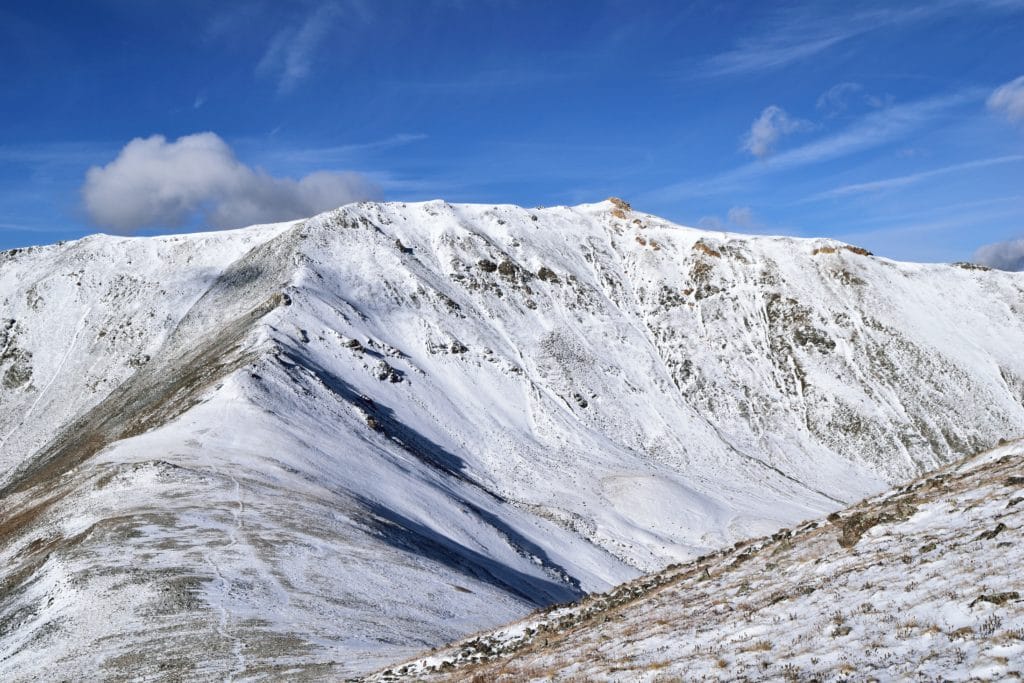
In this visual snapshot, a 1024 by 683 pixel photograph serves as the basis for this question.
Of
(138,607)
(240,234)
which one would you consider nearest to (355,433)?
(138,607)

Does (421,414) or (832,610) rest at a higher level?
(421,414)

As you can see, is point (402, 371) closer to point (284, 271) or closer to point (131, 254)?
point (284, 271)

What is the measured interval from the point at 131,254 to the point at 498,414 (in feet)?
223

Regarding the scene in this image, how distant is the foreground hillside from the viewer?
29.9ft

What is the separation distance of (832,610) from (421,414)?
68.8 meters

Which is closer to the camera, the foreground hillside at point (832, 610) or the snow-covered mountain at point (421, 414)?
the foreground hillside at point (832, 610)

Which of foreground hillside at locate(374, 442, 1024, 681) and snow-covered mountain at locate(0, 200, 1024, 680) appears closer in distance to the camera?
foreground hillside at locate(374, 442, 1024, 681)

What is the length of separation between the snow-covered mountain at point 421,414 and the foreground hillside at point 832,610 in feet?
23.2

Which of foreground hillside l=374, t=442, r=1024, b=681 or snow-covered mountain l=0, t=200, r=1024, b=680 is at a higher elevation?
snow-covered mountain l=0, t=200, r=1024, b=680

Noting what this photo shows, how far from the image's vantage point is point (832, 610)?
11.2 meters

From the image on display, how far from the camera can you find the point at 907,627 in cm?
964

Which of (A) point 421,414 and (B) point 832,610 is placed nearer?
(B) point 832,610

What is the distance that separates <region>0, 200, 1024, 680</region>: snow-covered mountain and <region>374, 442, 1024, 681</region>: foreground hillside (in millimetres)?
7078

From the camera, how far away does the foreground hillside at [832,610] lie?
911 centimetres
